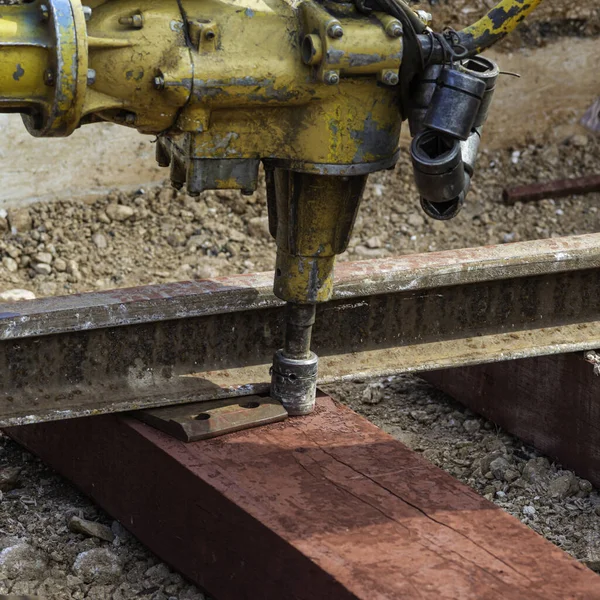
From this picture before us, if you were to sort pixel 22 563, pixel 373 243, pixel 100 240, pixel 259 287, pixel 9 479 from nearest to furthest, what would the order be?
pixel 22 563 < pixel 259 287 < pixel 9 479 < pixel 100 240 < pixel 373 243

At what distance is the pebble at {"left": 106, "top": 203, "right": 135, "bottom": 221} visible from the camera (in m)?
6.22

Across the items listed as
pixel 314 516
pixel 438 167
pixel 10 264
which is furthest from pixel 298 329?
pixel 10 264

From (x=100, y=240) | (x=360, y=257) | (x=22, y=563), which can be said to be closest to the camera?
(x=22, y=563)

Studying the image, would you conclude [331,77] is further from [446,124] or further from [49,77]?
[49,77]

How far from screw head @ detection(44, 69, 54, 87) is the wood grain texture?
2.22 meters

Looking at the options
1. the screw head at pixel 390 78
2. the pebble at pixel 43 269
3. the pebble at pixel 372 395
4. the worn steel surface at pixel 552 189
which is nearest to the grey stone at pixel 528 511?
the pebble at pixel 372 395

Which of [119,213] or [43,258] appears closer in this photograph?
[43,258]

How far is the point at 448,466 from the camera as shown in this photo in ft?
14.4

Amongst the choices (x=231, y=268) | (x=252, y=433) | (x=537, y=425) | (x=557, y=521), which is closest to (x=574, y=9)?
(x=231, y=268)

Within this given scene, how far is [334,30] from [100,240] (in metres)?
3.15

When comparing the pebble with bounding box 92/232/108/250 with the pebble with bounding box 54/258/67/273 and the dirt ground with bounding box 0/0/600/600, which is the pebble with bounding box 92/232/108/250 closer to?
the dirt ground with bounding box 0/0/600/600

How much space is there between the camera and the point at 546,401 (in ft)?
14.6

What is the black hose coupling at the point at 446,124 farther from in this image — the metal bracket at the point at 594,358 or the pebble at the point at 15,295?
the pebble at the point at 15,295

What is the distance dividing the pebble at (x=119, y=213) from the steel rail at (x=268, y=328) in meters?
2.30
